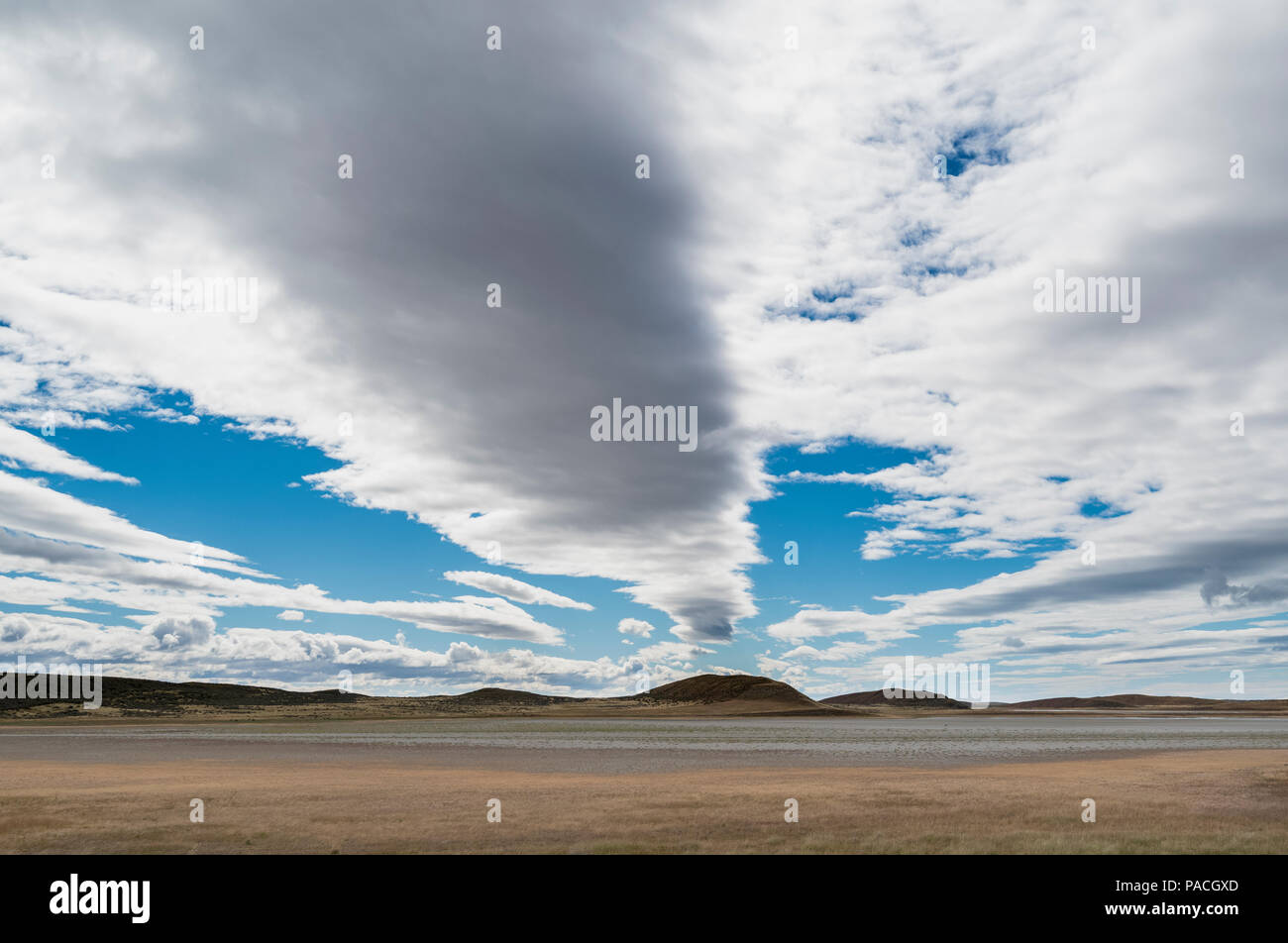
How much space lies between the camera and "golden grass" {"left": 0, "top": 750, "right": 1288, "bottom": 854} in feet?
71.6

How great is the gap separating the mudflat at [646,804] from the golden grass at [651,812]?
0.36ft

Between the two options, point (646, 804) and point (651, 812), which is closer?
point (651, 812)

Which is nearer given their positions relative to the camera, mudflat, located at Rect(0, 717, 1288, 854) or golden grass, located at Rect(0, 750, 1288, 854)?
golden grass, located at Rect(0, 750, 1288, 854)

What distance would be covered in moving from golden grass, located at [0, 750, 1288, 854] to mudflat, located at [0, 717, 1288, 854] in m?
0.11

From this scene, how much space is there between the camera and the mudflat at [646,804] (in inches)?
866

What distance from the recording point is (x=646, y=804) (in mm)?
28891

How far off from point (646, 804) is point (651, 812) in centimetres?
203

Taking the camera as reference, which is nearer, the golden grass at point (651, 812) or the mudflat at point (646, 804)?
the golden grass at point (651, 812)

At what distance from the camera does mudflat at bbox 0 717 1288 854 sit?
2200 cm
